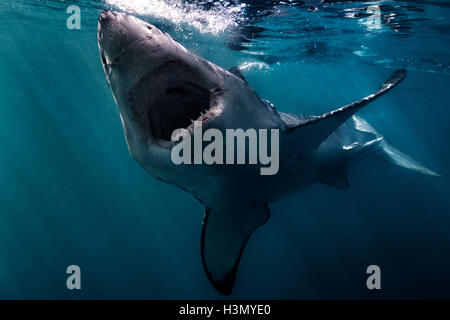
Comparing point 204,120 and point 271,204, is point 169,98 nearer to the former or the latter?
point 204,120

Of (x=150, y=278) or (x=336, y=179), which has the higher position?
(x=336, y=179)

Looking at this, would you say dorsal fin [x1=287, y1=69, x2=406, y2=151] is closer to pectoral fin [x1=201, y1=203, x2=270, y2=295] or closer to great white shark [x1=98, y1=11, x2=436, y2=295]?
great white shark [x1=98, y1=11, x2=436, y2=295]

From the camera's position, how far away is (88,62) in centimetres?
→ 2695

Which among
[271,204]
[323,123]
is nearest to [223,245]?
[323,123]

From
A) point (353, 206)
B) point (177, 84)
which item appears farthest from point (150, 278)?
point (177, 84)

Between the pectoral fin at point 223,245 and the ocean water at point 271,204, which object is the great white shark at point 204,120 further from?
the ocean water at point 271,204

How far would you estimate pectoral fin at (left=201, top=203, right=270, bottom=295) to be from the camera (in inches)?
158

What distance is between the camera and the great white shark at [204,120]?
206cm

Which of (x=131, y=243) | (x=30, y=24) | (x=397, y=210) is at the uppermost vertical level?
(x=30, y=24)

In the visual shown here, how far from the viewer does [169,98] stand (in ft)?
8.47
